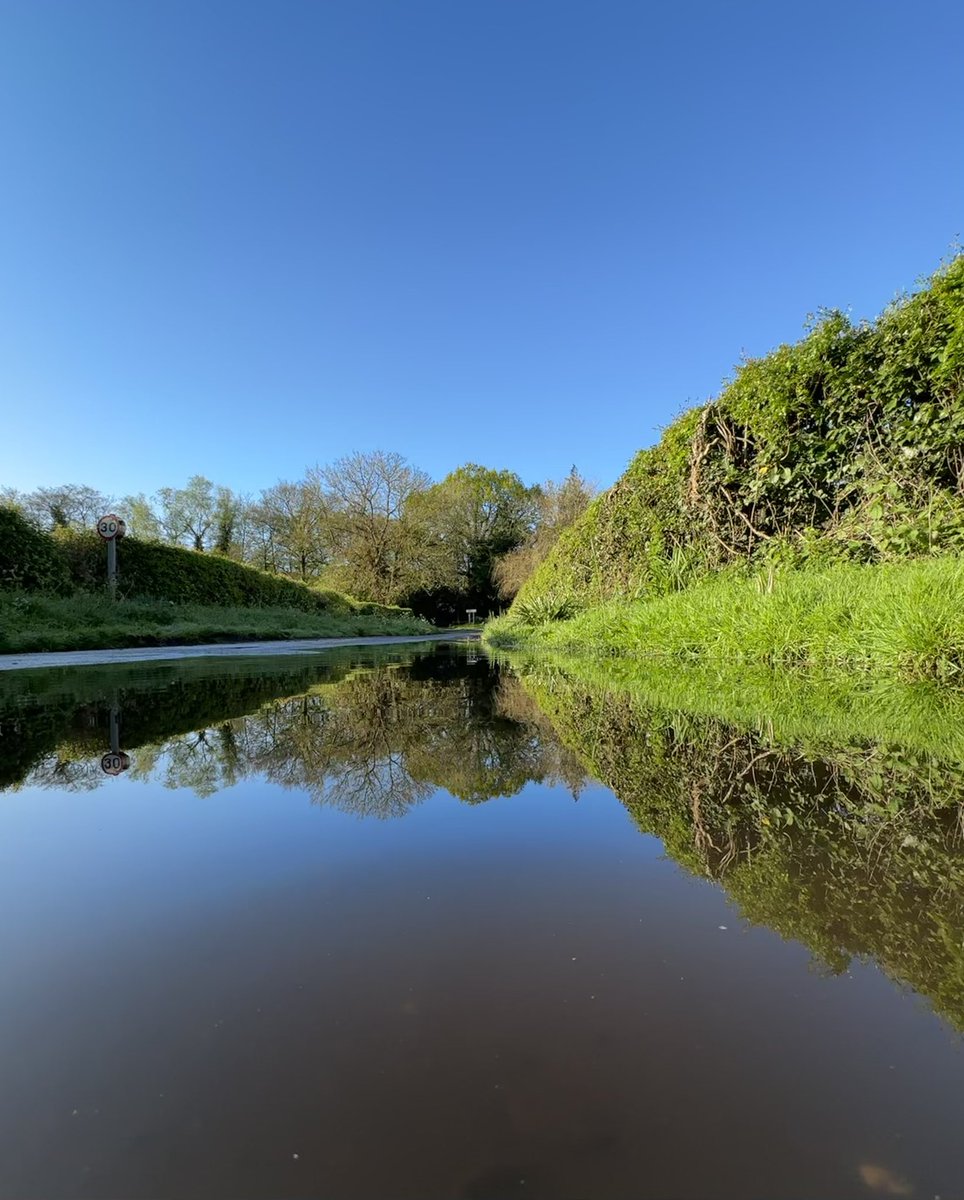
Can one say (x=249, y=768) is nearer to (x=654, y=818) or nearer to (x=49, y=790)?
(x=49, y=790)

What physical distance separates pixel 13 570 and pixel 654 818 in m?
13.1

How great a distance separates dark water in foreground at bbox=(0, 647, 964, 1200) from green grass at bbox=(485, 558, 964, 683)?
70.8 inches

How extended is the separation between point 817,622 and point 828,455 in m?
2.25

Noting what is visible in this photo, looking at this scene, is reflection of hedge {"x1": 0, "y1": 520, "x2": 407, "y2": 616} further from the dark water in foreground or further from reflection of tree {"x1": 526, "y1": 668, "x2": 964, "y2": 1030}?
reflection of tree {"x1": 526, "y1": 668, "x2": 964, "y2": 1030}

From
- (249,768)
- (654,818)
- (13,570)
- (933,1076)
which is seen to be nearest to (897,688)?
(654,818)

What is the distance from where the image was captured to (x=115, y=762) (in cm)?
225

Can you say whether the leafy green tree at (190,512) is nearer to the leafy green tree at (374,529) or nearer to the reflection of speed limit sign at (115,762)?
the leafy green tree at (374,529)

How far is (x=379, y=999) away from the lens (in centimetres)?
82

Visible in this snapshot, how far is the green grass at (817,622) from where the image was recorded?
3.11m

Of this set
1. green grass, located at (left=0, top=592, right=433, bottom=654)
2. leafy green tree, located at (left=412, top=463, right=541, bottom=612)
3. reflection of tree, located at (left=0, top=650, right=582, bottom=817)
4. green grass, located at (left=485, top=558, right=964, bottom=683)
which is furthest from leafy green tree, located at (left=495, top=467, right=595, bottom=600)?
reflection of tree, located at (left=0, top=650, right=582, bottom=817)

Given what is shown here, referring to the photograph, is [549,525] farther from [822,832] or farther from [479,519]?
[822,832]

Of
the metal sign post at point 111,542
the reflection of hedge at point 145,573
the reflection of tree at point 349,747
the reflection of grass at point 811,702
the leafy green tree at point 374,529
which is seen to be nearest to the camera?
the reflection of tree at point 349,747

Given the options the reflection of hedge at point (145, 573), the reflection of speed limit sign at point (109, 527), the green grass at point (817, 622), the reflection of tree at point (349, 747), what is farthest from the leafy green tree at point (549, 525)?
the reflection of tree at point (349, 747)

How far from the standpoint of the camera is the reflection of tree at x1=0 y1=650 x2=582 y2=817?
193cm
